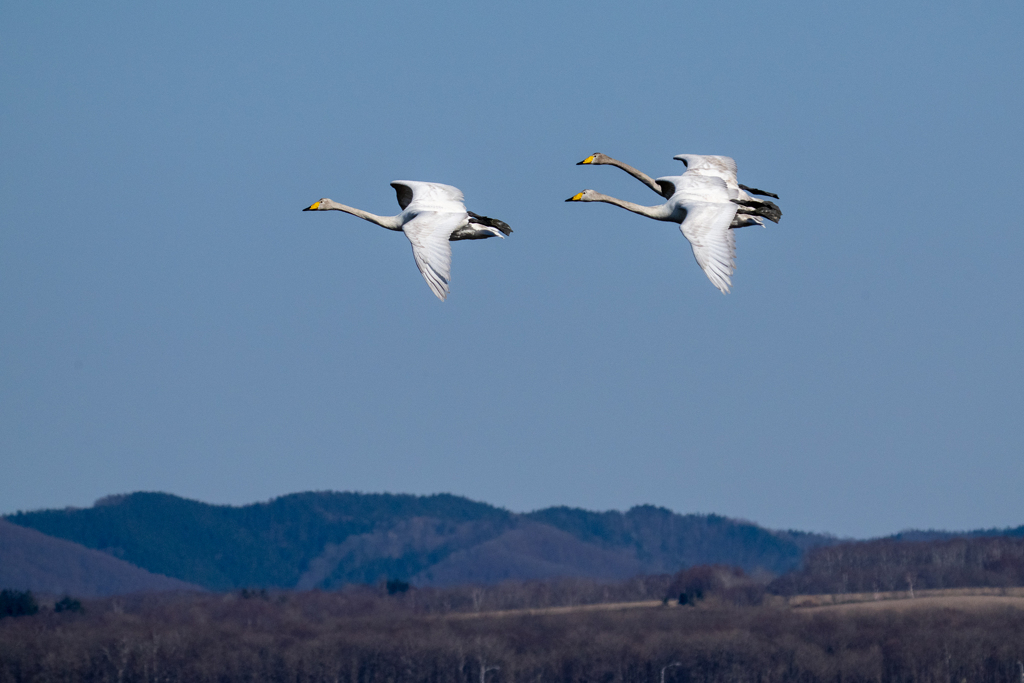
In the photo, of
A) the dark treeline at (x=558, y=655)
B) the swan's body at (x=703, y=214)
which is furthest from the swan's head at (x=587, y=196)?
the dark treeline at (x=558, y=655)

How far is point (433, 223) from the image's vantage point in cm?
3816

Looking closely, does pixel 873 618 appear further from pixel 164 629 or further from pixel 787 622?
pixel 164 629

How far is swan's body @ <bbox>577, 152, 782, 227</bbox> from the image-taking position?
40.6 meters

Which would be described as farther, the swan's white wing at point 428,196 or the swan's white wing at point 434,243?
the swan's white wing at point 428,196

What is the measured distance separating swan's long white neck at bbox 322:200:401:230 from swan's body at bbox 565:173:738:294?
4721mm

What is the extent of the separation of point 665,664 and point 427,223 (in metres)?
138

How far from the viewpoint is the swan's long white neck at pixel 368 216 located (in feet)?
136

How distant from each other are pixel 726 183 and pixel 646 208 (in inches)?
99.6

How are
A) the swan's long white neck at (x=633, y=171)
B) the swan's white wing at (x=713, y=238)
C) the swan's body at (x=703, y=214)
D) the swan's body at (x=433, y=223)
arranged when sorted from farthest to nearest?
the swan's long white neck at (x=633, y=171)
the swan's body at (x=433, y=223)
the swan's body at (x=703, y=214)
the swan's white wing at (x=713, y=238)

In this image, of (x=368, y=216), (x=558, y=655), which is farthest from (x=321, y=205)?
(x=558, y=655)

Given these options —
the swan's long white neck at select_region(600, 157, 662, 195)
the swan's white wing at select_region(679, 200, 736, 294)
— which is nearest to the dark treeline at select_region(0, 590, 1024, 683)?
the swan's long white neck at select_region(600, 157, 662, 195)

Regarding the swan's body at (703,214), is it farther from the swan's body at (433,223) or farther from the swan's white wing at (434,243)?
the swan's white wing at (434,243)

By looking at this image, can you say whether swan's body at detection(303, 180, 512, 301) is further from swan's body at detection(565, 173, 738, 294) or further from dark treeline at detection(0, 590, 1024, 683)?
dark treeline at detection(0, 590, 1024, 683)

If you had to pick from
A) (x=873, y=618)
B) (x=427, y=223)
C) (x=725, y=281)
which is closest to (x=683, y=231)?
(x=725, y=281)
